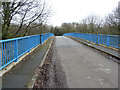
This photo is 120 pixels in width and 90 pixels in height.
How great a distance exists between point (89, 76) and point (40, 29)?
12483 mm

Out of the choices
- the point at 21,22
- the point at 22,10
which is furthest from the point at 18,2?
the point at 21,22

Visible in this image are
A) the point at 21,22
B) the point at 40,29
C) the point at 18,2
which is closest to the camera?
the point at 18,2

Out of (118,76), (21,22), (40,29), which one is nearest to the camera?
(118,76)

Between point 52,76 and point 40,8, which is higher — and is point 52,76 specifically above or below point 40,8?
below

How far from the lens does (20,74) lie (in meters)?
3.80

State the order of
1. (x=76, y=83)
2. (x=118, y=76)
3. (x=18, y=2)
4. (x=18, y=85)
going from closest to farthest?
(x=18, y=85), (x=76, y=83), (x=118, y=76), (x=18, y=2)

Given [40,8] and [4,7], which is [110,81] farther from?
[40,8]

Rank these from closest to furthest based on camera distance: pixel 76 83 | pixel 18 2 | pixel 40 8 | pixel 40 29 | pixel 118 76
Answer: pixel 76 83, pixel 118 76, pixel 18 2, pixel 40 8, pixel 40 29

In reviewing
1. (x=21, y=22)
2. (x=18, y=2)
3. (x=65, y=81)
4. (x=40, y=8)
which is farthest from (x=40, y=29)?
(x=65, y=81)

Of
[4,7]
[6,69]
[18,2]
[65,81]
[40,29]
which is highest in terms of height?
[18,2]

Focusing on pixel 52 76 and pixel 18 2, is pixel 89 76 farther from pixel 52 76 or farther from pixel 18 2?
pixel 18 2

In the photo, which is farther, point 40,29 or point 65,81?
point 40,29

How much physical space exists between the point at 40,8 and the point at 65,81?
33.8 ft

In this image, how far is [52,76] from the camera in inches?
152
